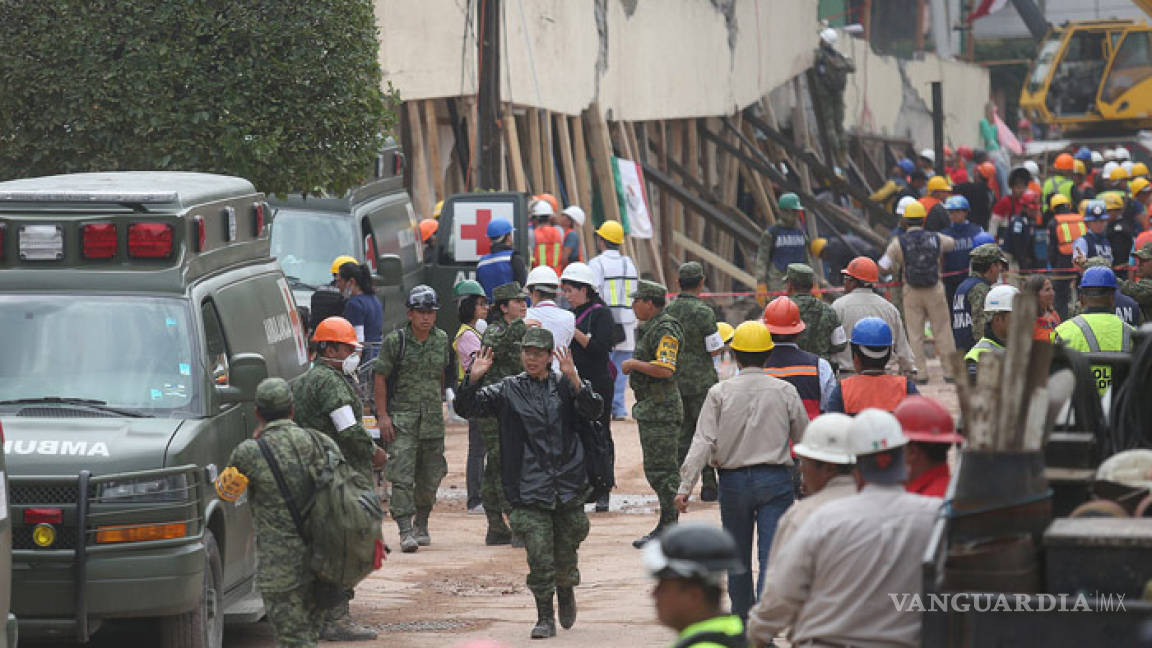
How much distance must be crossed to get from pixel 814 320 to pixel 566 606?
13.8ft

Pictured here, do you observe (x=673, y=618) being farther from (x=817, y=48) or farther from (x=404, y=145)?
(x=817, y=48)

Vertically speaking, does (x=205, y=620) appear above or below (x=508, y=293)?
below

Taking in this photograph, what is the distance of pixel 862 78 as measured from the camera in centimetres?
3962

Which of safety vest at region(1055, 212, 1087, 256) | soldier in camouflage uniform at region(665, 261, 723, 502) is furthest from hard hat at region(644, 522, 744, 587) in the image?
safety vest at region(1055, 212, 1087, 256)

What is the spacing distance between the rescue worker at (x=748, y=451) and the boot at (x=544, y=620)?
4.01ft

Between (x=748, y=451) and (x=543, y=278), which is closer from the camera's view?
(x=748, y=451)

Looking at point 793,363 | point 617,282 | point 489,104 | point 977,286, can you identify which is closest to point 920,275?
point 617,282

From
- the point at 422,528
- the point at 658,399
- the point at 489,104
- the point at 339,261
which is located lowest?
the point at 422,528

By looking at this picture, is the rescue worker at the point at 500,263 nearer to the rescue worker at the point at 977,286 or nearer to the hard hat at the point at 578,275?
the hard hat at the point at 578,275

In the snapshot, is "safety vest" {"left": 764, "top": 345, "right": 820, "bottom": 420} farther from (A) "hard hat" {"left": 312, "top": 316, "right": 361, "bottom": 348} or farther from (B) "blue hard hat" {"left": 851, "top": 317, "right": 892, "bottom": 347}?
(A) "hard hat" {"left": 312, "top": 316, "right": 361, "bottom": 348}

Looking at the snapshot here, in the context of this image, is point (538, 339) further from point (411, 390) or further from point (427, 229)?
point (427, 229)

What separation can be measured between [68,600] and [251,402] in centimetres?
181

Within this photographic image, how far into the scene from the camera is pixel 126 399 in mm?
9469

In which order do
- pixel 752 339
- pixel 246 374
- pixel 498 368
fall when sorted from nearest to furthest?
pixel 246 374, pixel 752 339, pixel 498 368
